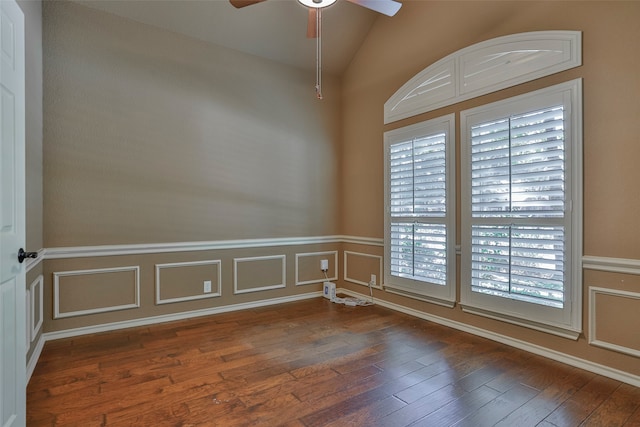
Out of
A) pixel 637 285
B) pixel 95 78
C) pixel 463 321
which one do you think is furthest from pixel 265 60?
pixel 637 285

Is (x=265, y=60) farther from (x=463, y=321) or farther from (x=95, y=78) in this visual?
(x=463, y=321)

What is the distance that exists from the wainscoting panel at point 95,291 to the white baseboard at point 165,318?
0.15 meters

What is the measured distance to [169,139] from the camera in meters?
3.68

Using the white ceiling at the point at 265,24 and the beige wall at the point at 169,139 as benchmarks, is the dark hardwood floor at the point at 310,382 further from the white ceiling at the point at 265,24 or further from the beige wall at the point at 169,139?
the white ceiling at the point at 265,24

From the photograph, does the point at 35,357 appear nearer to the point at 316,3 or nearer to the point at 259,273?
the point at 259,273

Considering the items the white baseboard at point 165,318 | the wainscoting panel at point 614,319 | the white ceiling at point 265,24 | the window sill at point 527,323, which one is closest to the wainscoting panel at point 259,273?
the white baseboard at point 165,318

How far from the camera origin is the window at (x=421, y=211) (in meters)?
3.51

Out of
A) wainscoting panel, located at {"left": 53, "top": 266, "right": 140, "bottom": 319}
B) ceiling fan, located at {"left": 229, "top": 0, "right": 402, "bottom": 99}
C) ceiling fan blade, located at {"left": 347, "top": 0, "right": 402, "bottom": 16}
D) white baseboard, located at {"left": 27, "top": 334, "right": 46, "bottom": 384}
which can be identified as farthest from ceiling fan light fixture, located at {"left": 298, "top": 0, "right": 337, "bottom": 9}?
white baseboard, located at {"left": 27, "top": 334, "right": 46, "bottom": 384}

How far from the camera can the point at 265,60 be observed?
4.32 metres

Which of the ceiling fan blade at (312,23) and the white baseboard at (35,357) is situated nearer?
the white baseboard at (35,357)

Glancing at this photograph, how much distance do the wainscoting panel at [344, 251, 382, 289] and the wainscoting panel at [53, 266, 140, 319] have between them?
8.68ft

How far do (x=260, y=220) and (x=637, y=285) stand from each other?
353cm

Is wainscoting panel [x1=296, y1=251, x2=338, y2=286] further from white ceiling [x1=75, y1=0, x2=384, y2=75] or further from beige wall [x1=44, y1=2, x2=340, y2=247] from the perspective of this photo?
white ceiling [x1=75, y1=0, x2=384, y2=75]

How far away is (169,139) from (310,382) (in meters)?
2.82
